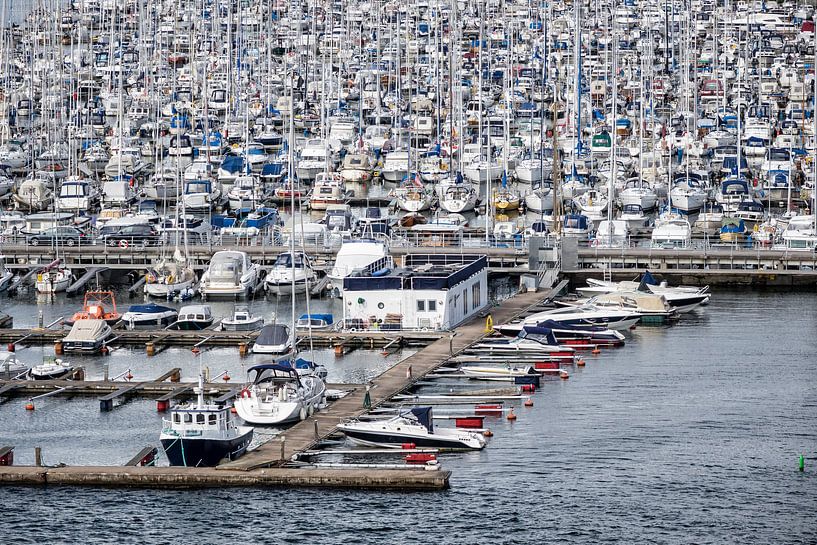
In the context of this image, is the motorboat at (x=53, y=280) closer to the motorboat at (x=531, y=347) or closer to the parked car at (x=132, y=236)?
the parked car at (x=132, y=236)

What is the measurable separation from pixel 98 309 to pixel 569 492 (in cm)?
2622

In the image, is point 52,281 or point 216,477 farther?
point 52,281

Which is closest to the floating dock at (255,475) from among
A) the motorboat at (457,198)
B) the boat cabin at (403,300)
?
the boat cabin at (403,300)

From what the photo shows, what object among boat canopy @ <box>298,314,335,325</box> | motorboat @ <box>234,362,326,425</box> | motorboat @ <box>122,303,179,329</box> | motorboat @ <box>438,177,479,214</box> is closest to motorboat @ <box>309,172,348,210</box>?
motorboat @ <box>438,177,479,214</box>

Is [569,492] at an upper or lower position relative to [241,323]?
lower

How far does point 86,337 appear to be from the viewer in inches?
2975

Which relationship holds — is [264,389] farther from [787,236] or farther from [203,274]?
[787,236]

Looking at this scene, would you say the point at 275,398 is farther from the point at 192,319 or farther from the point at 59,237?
the point at 59,237

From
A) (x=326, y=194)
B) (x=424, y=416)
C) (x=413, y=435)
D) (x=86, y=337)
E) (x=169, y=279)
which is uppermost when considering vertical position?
(x=326, y=194)

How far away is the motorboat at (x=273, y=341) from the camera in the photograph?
7325cm

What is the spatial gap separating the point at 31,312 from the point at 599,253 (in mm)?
23830

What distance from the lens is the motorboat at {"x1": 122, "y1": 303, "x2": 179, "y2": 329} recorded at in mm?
78938

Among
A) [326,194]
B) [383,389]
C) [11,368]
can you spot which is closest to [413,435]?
[383,389]

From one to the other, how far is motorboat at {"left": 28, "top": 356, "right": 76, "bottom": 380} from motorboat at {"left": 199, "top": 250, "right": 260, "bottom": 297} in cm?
1464
